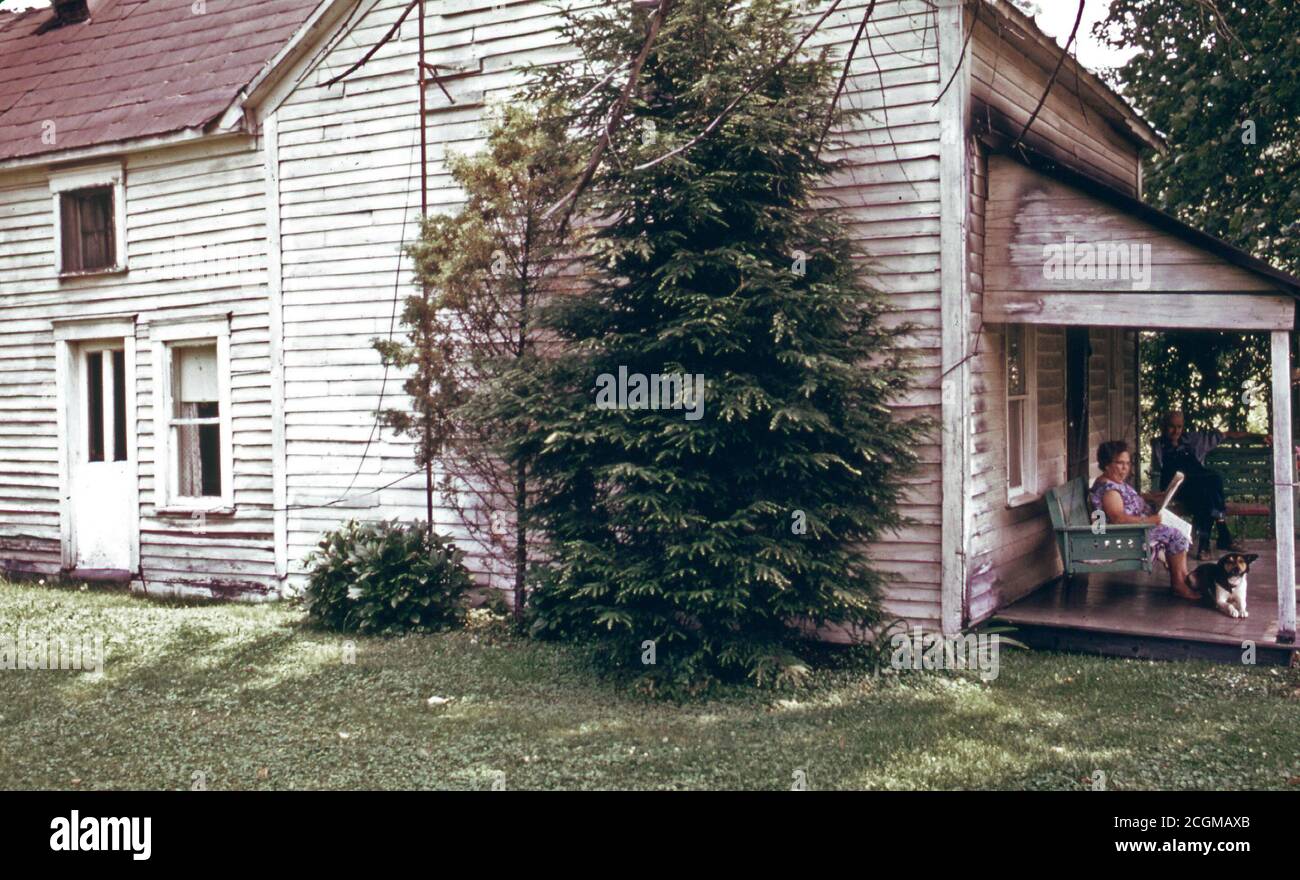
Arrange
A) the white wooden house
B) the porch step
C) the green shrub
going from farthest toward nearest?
1. the green shrub
2. the white wooden house
3. the porch step

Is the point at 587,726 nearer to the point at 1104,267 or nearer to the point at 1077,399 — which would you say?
the point at 1104,267

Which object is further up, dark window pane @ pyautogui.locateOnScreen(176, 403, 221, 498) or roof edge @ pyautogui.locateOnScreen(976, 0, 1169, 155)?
roof edge @ pyautogui.locateOnScreen(976, 0, 1169, 155)

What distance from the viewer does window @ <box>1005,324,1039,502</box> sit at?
1084 centimetres

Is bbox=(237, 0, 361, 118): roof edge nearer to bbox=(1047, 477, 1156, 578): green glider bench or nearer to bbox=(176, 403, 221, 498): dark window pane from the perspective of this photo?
bbox=(176, 403, 221, 498): dark window pane

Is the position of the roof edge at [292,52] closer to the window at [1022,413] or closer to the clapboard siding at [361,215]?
the clapboard siding at [361,215]

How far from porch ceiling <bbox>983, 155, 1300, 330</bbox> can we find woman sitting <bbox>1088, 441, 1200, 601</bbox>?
1.89m

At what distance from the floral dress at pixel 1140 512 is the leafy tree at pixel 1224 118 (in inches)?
223

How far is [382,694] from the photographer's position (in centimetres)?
841

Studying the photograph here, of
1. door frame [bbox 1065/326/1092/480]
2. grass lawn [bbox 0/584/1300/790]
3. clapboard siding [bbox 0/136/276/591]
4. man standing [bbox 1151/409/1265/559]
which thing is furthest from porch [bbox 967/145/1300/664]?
clapboard siding [bbox 0/136/276/591]

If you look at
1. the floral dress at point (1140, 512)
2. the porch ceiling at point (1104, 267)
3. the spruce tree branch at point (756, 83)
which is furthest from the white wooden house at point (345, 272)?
the spruce tree branch at point (756, 83)

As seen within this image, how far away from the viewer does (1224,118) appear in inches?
589

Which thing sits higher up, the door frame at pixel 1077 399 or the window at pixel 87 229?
the window at pixel 87 229

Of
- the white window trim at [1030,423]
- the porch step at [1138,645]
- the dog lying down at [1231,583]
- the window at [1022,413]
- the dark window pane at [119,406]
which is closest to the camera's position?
the porch step at [1138,645]

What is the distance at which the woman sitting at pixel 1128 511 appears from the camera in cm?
994
